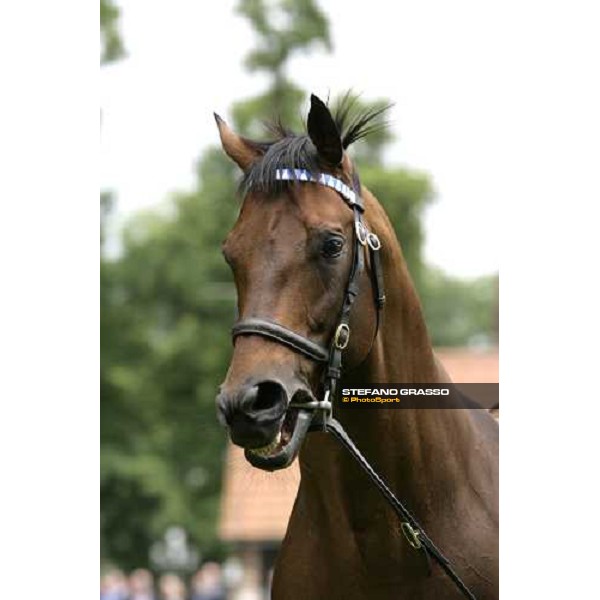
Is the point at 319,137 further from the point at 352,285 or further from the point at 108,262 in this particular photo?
the point at 108,262

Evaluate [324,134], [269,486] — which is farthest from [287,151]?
[269,486]

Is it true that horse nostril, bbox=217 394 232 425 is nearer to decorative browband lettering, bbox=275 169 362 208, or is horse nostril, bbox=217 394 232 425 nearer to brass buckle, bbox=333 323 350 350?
brass buckle, bbox=333 323 350 350

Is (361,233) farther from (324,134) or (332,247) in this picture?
(324,134)

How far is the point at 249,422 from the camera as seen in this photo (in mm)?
4180

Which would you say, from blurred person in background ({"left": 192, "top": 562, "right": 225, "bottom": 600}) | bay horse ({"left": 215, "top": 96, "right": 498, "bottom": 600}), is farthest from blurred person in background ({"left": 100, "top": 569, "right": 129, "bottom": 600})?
bay horse ({"left": 215, "top": 96, "right": 498, "bottom": 600})

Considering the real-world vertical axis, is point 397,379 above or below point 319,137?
below

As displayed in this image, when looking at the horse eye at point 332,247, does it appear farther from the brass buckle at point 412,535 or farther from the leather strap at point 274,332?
the brass buckle at point 412,535

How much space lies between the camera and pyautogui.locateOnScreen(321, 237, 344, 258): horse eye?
454 cm

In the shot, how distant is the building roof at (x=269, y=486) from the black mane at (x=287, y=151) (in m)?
1.12

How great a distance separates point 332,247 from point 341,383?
57 cm

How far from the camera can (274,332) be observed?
14.2 feet
